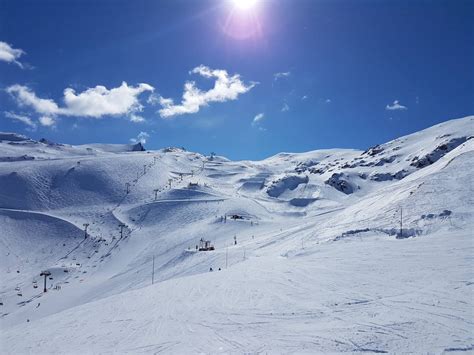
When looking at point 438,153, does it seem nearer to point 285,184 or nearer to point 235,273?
point 285,184

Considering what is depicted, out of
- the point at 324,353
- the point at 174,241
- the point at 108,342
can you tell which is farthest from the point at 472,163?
the point at 174,241

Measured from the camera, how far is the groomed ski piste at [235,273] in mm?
11398

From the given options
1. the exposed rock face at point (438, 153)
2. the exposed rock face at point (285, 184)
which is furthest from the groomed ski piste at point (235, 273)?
the exposed rock face at point (438, 153)

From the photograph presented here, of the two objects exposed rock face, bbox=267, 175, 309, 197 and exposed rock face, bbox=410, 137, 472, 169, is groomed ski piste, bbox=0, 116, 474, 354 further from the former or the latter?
exposed rock face, bbox=410, 137, 472, 169

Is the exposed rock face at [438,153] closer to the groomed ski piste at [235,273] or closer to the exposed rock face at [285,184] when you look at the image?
the exposed rock face at [285,184]

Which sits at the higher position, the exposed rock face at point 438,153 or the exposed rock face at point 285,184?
the exposed rock face at point 438,153

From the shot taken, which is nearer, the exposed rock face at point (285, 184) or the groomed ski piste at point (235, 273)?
the groomed ski piste at point (235, 273)

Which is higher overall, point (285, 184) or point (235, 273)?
point (285, 184)

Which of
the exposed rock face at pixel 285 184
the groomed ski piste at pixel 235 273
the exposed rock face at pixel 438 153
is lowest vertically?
the groomed ski piste at pixel 235 273

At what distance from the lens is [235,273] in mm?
22875

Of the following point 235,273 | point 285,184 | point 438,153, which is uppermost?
point 438,153

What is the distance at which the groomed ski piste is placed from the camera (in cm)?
1140

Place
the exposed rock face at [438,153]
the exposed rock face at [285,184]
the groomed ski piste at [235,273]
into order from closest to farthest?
the groomed ski piste at [235,273]
the exposed rock face at [438,153]
the exposed rock face at [285,184]

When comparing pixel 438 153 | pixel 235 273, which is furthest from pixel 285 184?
pixel 235 273
